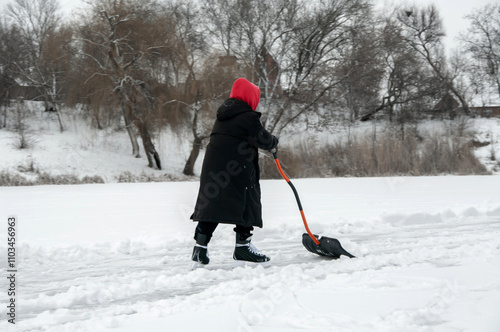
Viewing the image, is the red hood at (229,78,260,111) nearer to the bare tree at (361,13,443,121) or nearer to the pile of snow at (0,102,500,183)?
the pile of snow at (0,102,500,183)

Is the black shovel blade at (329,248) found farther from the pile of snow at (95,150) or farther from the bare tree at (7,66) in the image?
the bare tree at (7,66)

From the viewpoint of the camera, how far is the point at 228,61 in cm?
2123

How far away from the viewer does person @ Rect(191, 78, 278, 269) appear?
394 cm

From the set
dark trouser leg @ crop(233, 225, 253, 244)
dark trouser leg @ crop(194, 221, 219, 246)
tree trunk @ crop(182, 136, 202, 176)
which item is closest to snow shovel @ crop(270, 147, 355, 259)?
dark trouser leg @ crop(233, 225, 253, 244)

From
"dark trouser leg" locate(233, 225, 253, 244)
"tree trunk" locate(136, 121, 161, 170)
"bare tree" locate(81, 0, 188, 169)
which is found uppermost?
"bare tree" locate(81, 0, 188, 169)

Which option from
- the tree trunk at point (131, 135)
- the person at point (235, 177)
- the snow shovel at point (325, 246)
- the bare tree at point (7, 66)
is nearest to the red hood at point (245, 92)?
the person at point (235, 177)

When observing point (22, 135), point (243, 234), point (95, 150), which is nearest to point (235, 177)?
point (243, 234)

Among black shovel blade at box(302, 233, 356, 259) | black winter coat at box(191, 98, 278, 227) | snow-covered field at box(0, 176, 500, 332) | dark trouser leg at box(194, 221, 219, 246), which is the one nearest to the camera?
snow-covered field at box(0, 176, 500, 332)

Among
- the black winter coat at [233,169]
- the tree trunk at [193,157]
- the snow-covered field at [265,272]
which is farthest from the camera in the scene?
the tree trunk at [193,157]

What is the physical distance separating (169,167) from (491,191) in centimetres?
1773

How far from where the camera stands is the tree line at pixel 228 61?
20625 mm

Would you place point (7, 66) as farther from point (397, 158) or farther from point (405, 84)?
point (405, 84)

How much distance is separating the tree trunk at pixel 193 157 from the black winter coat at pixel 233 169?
59.2ft

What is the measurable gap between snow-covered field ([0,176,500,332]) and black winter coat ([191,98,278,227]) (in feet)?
1.66
